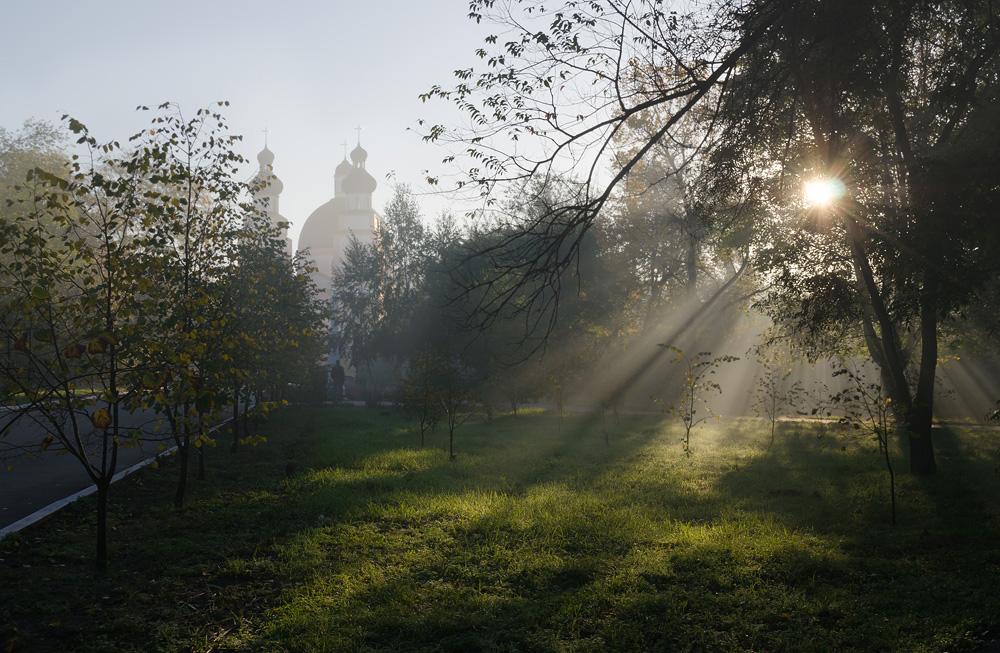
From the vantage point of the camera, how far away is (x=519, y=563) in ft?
22.1

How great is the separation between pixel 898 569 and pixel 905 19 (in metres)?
5.45

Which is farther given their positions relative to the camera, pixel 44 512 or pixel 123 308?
pixel 44 512

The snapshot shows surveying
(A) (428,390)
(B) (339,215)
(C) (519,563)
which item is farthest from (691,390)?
(B) (339,215)

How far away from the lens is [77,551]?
23.7ft

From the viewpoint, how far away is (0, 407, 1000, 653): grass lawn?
201 inches

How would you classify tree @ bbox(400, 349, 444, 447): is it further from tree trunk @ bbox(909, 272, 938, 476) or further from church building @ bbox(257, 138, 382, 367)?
church building @ bbox(257, 138, 382, 367)

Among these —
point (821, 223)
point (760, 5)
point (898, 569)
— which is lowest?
point (898, 569)

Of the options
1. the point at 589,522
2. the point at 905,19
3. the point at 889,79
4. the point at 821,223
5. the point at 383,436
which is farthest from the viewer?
the point at 383,436

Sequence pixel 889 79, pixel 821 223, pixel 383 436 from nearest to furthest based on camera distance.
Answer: pixel 889 79 < pixel 821 223 < pixel 383 436

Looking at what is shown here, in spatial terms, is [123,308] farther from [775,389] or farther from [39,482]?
[775,389]

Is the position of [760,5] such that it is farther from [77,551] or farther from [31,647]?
[77,551]

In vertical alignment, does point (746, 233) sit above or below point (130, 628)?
above

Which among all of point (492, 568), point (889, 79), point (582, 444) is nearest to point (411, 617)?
point (492, 568)

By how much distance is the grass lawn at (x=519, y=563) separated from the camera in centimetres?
510
